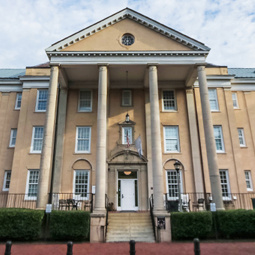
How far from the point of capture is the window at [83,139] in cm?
1879

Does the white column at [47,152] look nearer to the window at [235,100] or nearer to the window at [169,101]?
the window at [169,101]

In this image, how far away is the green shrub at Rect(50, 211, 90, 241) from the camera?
11.9 metres

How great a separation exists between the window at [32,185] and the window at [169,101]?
12237mm

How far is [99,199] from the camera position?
44.0 feet

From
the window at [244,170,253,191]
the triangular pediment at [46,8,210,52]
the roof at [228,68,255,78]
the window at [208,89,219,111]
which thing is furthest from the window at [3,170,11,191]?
the roof at [228,68,255,78]

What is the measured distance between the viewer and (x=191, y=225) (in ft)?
39.2

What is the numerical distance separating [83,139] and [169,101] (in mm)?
8337

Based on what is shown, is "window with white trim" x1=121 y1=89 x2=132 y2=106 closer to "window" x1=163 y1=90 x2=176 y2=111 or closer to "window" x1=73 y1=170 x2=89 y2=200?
"window" x1=163 y1=90 x2=176 y2=111

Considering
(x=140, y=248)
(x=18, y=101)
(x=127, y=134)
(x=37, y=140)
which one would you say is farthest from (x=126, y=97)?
(x=140, y=248)

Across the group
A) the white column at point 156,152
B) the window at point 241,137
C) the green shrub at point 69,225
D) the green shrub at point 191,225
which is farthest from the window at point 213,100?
the green shrub at point 69,225

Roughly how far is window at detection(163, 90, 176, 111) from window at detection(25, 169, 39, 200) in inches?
482

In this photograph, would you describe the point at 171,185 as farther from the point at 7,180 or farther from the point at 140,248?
the point at 7,180

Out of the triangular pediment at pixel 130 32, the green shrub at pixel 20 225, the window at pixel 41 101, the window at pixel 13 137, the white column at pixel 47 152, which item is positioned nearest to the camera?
the green shrub at pixel 20 225

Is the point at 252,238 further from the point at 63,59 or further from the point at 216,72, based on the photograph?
the point at 63,59
